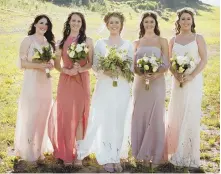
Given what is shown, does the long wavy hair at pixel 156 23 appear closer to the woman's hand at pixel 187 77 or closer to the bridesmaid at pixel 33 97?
the woman's hand at pixel 187 77

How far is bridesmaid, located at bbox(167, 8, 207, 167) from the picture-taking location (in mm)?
8508

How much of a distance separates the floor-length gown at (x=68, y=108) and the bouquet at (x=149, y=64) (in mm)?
1165

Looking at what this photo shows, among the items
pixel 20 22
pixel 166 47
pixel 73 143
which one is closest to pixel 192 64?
pixel 166 47

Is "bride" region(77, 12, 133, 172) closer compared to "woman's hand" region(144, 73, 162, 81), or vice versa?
"woman's hand" region(144, 73, 162, 81)

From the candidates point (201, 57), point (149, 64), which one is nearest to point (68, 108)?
point (149, 64)

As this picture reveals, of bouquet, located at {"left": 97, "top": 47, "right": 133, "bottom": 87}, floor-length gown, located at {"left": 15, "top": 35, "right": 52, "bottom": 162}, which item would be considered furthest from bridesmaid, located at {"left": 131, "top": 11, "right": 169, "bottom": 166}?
floor-length gown, located at {"left": 15, "top": 35, "right": 52, "bottom": 162}

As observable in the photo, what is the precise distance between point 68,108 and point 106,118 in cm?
78

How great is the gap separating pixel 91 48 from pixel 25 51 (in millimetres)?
1313

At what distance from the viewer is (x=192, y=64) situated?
8.12 meters

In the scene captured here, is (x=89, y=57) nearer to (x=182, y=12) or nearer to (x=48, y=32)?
(x=48, y=32)

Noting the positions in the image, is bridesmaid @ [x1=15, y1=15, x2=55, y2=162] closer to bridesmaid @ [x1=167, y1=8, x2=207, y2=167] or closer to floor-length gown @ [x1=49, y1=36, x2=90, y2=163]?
floor-length gown @ [x1=49, y1=36, x2=90, y2=163]

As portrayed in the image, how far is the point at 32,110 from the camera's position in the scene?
861 cm

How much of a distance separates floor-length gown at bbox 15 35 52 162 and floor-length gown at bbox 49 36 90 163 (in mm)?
324

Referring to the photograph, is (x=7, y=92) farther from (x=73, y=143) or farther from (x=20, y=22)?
(x=20, y=22)
